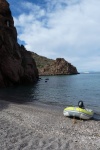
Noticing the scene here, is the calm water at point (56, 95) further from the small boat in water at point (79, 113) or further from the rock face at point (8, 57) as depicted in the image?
the rock face at point (8, 57)

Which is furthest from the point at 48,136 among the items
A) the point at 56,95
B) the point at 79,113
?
the point at 56,95

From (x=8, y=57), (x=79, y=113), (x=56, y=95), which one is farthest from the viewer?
(x=8, y=57)

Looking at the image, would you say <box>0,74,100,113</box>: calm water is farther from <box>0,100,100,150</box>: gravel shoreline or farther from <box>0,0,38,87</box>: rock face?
<box>0,100,100,150</box>: gravel shoreline

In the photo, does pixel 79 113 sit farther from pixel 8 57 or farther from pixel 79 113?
pixel 8 57

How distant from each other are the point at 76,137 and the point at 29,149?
4.10 meters

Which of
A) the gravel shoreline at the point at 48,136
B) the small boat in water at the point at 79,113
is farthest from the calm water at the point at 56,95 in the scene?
the gravel shoreline at the point at 48,136

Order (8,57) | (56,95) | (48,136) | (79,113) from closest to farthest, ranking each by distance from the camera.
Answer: (48,136)
(79,113)
(56,95)
(8,57)

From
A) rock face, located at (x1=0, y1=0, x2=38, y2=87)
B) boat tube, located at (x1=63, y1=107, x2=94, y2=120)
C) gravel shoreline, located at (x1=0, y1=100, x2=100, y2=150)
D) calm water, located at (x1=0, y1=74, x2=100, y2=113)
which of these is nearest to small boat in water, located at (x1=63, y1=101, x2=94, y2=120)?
boat tube, located at (x1=63, y1=107, x2=94, y2=120)

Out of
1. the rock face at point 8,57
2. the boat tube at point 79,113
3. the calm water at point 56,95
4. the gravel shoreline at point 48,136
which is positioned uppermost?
the rock face at point 8,57

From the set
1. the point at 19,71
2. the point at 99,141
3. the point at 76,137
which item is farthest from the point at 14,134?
the point at 19,71

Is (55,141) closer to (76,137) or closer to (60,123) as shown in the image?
(76,137)

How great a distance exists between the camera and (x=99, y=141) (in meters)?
13.6

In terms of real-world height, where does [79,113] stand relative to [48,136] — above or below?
above

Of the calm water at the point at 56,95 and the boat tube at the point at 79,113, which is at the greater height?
the boat tube at the point at 79,113
